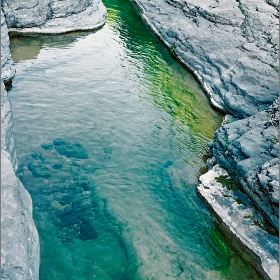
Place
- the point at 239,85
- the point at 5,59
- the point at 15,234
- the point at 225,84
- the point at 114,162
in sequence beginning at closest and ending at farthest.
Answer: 1. the point at 15,234
2. the point at 114,162
3. the point at 5,59
4. the point at 239,85
5. the point at 225,84

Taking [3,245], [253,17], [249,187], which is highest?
[253,17]

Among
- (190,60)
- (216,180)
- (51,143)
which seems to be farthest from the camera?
(190,60)

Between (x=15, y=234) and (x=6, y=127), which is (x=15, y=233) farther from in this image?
(x=6, y=127)

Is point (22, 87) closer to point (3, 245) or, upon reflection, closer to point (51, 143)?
point (51, 143)

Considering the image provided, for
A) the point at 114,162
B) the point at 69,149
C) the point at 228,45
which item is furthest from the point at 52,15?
the point at 114,162

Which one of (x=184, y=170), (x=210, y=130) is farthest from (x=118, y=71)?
(x=184, y=170)

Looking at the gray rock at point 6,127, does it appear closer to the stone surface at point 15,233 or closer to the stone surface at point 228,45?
the stone surface at point 15,233
